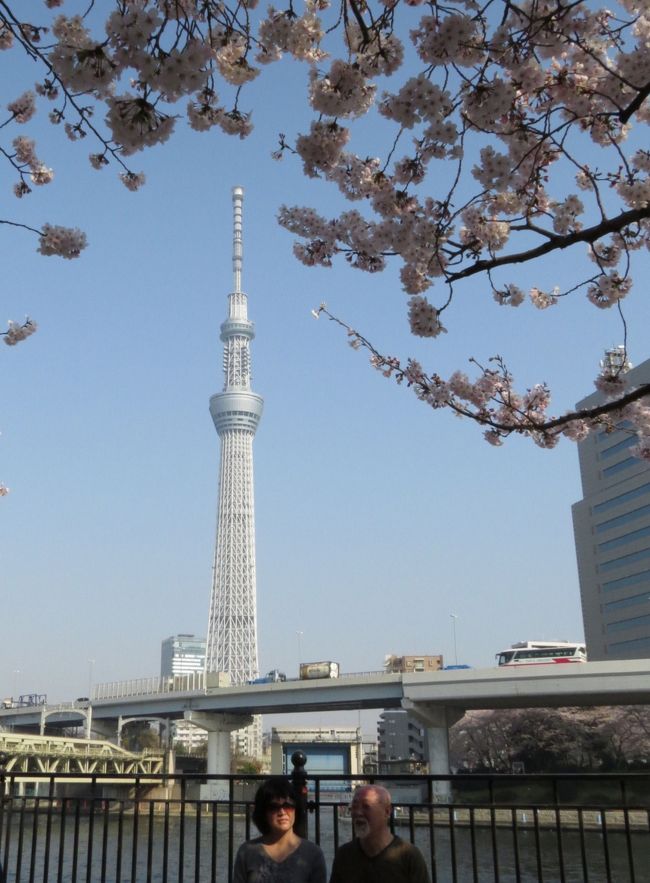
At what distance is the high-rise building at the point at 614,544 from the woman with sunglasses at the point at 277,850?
179 feet

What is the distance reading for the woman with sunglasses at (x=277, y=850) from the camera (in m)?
3.75

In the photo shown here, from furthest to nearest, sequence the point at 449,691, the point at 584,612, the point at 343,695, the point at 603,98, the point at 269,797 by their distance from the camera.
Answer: the point at 584,612 → the point at 343,695 → the point at 449,691 → the point at 603,98 → the point at 269,797

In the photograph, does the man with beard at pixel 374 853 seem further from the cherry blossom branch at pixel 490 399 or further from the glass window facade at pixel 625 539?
the glass window facade at pixel 625 539

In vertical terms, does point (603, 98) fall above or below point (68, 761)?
above

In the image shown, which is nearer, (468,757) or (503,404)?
(503,404)

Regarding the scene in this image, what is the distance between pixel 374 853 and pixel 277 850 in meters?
0.45

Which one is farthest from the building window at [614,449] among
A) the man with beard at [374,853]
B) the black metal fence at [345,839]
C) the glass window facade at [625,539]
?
the man with beard at [374,853]

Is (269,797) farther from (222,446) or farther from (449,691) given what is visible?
(222,446)

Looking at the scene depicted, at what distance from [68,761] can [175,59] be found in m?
50.9

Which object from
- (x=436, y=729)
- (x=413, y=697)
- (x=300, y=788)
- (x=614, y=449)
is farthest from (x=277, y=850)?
(x=614, y=449)

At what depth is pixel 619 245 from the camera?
23.7 feet

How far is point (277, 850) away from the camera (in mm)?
3805

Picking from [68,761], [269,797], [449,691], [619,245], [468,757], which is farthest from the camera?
[468,757]

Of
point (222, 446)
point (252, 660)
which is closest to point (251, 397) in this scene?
point (222, 446)
